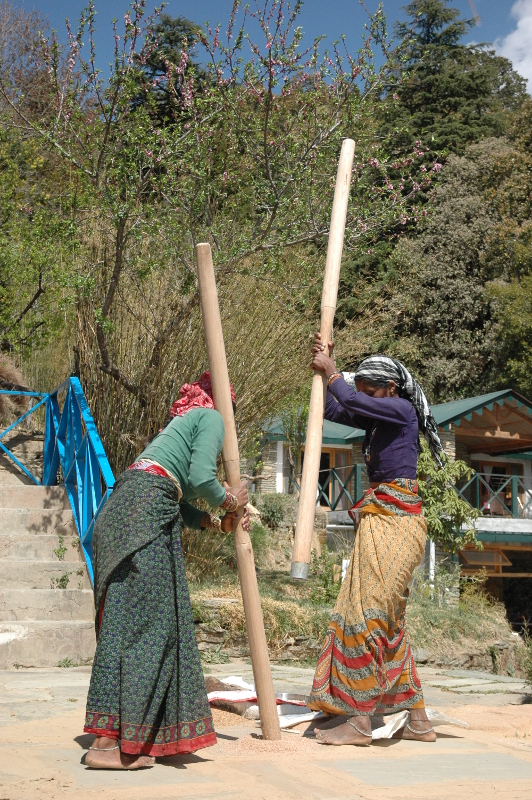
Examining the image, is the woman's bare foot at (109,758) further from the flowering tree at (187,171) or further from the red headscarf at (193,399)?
the flowering tree at (187,171)

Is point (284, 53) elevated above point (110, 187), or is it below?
above

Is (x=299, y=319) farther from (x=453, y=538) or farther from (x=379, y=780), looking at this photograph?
(x=379, y=780)

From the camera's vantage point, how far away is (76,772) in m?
3.14

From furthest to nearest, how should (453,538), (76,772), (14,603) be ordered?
(453,538)
(14,603)
(76,772)

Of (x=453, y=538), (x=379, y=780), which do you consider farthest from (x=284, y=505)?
(x=379, y=780)

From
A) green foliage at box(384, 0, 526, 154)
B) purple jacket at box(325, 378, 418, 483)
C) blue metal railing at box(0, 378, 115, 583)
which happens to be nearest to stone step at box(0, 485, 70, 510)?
blue metal railing at box(0, 378, 115, 583)

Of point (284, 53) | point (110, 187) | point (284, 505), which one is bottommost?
point (284, 505)

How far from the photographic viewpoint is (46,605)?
6.60m

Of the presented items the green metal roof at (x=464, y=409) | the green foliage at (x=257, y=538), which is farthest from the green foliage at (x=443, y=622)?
the green metal roof at (x=464, y=409)

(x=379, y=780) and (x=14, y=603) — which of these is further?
(x=14, y=603)

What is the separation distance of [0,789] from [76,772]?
38 centimetres

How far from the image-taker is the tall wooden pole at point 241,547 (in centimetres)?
374

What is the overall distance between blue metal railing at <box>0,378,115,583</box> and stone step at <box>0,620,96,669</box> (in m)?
0.68

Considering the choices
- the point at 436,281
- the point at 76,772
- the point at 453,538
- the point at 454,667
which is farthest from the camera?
the point at 436,281
